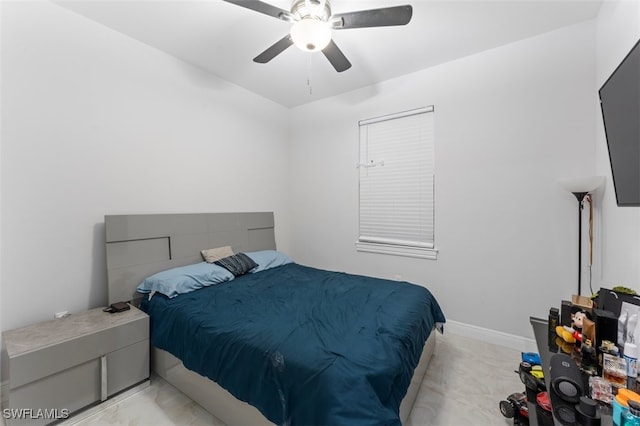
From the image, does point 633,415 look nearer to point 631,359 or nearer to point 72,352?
point 631,359

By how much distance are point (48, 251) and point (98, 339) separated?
2.75 feet

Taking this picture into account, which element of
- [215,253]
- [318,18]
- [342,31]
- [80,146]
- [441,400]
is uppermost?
[342,31]

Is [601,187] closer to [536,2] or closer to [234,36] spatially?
[536,2]

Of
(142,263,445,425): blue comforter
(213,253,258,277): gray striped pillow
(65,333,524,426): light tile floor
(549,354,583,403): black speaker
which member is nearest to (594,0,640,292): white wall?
(549,354,583,403): black speaker

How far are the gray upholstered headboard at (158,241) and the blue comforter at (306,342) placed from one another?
30 cm

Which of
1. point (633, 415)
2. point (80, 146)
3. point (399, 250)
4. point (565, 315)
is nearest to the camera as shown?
point (633, 415)

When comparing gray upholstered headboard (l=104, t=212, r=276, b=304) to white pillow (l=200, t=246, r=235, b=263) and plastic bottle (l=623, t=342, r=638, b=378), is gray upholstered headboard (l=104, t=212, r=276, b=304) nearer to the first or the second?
white pillow (l=200, t=246, r=235, b=263)

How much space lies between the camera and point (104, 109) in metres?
2.34

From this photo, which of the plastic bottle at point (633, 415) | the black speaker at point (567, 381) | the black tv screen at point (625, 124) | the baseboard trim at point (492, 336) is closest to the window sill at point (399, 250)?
the baseboard trim at point (492, 336)

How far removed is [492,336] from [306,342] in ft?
7.33

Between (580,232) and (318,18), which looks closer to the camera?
(318,18)

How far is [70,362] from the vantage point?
1.69 m

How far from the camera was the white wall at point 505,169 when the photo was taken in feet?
7.64

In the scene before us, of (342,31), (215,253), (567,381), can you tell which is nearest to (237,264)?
(215,253)
